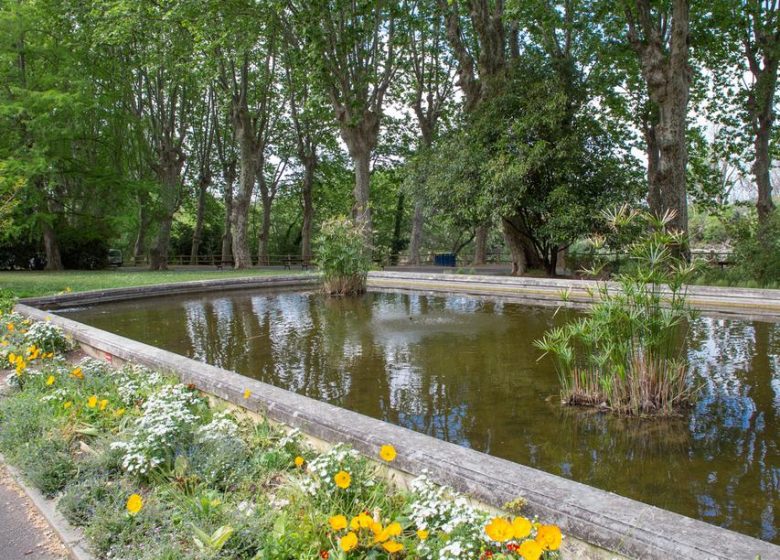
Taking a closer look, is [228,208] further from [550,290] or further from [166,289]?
[550,290]

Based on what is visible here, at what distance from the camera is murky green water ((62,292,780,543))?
314 cm

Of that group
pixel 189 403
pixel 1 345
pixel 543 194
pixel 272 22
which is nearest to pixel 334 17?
pixel 272 22

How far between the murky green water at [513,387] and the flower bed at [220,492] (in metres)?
1.42

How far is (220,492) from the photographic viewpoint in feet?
8.46

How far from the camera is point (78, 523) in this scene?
2.41m

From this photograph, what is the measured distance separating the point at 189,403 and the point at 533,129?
1250 centimetres

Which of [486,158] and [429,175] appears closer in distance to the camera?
[486,158]

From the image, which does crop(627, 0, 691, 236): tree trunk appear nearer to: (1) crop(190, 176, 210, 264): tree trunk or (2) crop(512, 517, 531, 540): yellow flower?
(2) crop(512, 517, 531, 540): yellow flower

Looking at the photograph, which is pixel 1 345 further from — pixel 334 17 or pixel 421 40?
pixel 421 40

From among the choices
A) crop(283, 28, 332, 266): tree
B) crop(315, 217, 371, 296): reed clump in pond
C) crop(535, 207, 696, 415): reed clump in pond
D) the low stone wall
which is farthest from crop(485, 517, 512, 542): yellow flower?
crop(283, 28, 332, 266): tree

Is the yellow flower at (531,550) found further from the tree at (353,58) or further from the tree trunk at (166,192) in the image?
the tree trunk at (166,192)

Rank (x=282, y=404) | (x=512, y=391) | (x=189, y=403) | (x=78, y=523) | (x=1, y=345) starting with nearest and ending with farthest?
(x=78, y=523), (x=282, y=404), (x=189, y=403), (x=512, y=391), (x=1, y=345)

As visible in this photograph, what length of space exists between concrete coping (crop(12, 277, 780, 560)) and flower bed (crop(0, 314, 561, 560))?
0.09 meters

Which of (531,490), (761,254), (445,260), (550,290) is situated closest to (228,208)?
(445,260)
